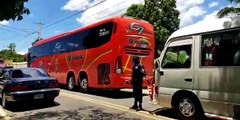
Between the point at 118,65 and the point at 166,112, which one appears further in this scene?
the point at 118,65

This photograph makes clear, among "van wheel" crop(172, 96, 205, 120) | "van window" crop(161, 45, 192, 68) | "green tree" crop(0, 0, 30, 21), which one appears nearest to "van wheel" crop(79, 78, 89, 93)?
"van window" crop(161, 45, 192, 68)

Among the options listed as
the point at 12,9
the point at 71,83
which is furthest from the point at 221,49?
the point at 71,83

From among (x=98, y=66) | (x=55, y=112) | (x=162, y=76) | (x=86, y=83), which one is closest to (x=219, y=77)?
(x=162, y=76)

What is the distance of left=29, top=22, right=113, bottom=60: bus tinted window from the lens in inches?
658

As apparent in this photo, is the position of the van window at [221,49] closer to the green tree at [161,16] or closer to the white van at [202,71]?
the white van at [202,71]

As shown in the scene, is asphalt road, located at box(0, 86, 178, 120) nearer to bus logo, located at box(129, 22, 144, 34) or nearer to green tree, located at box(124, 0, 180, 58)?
bus logo, located at box(129, 22, 144, 34)

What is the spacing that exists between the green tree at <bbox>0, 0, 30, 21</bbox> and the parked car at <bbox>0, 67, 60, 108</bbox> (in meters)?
4.47

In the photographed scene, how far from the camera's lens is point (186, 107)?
9859 millimetres

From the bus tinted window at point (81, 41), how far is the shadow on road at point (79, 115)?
466 centimetres

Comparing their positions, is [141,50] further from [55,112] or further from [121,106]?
[55,112]

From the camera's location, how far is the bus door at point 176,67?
971 centimetres

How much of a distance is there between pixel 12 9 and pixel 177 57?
454cm

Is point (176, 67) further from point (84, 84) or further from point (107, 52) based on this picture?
point (84, 84)

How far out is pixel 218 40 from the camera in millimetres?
8953
